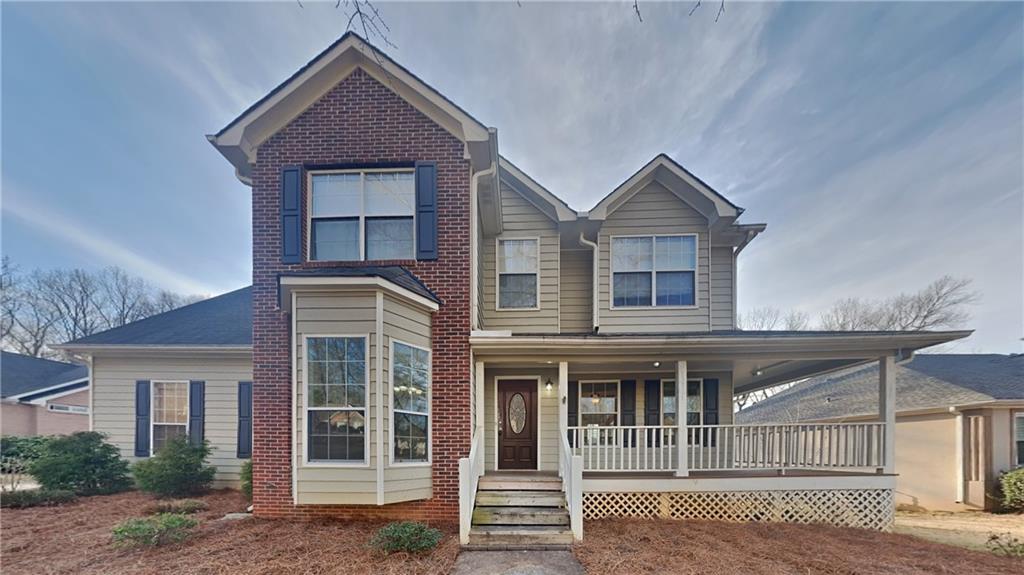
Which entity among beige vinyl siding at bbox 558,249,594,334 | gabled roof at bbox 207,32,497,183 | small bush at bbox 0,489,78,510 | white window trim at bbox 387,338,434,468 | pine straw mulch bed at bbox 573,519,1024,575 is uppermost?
gabled roof at bbox 207,32,497,183

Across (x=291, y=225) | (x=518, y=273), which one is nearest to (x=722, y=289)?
(x=518, y=273)

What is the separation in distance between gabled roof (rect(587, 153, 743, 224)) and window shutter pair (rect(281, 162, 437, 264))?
3.62m

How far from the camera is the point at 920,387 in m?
12.5

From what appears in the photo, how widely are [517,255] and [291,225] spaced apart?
4606mm

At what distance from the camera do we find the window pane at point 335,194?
7.24 meters

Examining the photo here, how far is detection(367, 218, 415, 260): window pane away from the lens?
7.21m

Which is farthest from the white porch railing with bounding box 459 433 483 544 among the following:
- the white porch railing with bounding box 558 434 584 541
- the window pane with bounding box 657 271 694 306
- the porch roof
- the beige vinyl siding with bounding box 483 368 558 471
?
the window pane with bounding box 657 271 694 306

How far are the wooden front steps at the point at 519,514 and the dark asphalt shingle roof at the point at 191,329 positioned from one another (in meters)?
6.32

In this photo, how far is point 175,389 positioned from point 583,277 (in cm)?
960

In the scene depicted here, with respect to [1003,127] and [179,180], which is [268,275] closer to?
[1003,127]

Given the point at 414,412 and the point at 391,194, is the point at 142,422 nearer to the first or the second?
the point at 414,412

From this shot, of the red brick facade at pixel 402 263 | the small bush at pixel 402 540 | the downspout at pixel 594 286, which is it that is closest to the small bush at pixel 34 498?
the red brick facade at pixel 402 263

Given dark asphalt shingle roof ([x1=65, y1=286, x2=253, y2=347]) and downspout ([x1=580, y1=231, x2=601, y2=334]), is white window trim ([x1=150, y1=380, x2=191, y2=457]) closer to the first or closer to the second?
dark asphalt shingle roof ([x1=65, y1=286, x2=253, y2=347])

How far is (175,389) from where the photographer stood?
9523 mm
